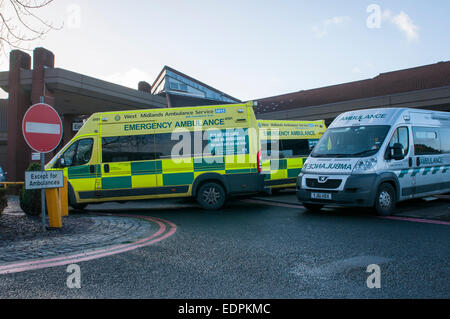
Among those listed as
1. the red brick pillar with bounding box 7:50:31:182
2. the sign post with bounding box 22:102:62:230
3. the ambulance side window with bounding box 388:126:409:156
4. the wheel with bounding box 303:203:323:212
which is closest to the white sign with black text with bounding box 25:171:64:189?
the sign post with bounding box 22:102:62:230

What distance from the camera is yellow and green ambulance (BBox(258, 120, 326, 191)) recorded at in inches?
502

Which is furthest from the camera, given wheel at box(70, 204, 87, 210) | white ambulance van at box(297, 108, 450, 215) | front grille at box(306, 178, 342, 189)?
wheel at box(70, 204, 87, 210)

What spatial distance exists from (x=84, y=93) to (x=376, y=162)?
14096 millimetres

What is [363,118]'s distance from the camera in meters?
8.77

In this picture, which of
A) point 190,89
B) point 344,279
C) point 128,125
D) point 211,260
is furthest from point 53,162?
point 190,89

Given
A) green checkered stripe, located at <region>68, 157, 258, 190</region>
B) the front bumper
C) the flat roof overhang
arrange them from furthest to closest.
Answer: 1. the flat roof overhang
2. green checkered stripe, located at <region>68, 157, 258, 190</region>
3. the front bumper

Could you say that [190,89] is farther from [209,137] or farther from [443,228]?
[443,228]

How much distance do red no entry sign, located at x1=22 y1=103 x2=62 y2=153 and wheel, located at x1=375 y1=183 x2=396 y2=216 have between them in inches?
251

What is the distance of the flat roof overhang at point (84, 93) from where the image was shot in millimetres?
16214

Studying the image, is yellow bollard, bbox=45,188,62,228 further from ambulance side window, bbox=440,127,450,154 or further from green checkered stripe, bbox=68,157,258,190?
ambulance side window, bbox=440,127,450,154

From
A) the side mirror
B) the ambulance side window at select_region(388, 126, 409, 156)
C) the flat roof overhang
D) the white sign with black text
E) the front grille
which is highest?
the flat roof overhang

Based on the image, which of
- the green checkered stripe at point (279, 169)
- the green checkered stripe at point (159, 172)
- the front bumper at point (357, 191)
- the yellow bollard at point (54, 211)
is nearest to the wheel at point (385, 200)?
the front bumper at point (357, 191)

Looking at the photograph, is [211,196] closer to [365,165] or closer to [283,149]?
[365,165]
